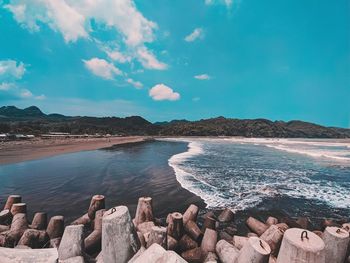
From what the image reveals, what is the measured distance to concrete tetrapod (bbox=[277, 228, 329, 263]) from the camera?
11.4 feet

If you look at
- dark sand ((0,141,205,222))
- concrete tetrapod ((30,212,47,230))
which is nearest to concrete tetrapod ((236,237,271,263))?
dark sand ((0,141,205,222))

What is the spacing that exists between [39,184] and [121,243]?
1058 centimetres

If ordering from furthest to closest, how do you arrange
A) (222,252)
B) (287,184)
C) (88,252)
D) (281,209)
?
(287,184) → (281,209) → (88,252) → (222,252)

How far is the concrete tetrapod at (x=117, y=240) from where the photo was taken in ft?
14.9

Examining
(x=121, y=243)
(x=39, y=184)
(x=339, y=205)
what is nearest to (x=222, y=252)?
(x=121, y=243)

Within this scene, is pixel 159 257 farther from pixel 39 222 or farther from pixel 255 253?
pixel 39 222

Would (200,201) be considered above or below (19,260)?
below

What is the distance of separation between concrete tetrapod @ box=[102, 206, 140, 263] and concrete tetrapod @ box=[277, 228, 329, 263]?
8.40 feet

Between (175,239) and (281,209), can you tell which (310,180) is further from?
(175,239)

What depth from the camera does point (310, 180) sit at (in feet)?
50.7

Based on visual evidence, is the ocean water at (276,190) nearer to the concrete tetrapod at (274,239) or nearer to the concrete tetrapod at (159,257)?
the concrete tetrapod at (274,239)

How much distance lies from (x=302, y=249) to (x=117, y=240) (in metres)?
3.03

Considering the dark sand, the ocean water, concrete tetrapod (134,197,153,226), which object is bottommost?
the dark sand

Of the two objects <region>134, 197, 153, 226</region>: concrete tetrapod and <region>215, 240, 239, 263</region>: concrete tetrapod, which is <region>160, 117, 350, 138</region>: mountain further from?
<region>215, 240, 239, 263</region>: concrete tetrapod
